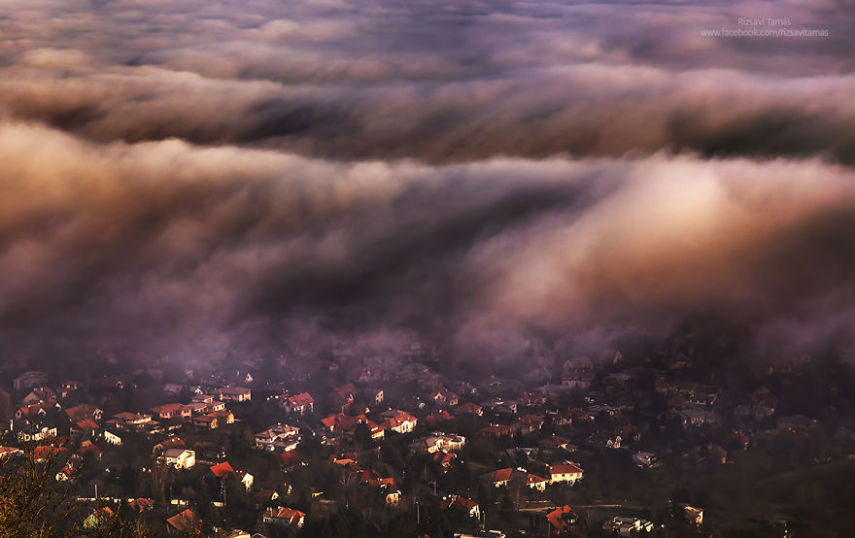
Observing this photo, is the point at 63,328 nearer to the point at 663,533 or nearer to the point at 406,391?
the point at 406,391

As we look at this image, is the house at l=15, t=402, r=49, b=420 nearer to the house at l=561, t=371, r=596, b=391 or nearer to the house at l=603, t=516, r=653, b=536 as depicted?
the house at l=561, t=371, r=596, b=391

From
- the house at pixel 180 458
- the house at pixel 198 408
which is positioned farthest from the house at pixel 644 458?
the house at pixel 198 408

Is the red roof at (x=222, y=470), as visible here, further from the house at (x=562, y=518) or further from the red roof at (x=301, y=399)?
the house at (x=562, y=518)

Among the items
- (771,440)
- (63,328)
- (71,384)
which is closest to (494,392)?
(771,440)

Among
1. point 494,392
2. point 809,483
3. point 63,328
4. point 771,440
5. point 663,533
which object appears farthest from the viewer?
point 63,328

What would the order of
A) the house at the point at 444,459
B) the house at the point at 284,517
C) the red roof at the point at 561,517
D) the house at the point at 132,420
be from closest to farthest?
the red roof at the point at 561,517 < the house at the point at 284,517 < the house at the point at 444,459 < the house at the point at 132,420

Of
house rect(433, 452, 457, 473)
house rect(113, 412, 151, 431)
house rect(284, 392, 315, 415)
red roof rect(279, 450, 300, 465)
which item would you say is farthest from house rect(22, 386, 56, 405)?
house rect(433, 452, 457, 473)
